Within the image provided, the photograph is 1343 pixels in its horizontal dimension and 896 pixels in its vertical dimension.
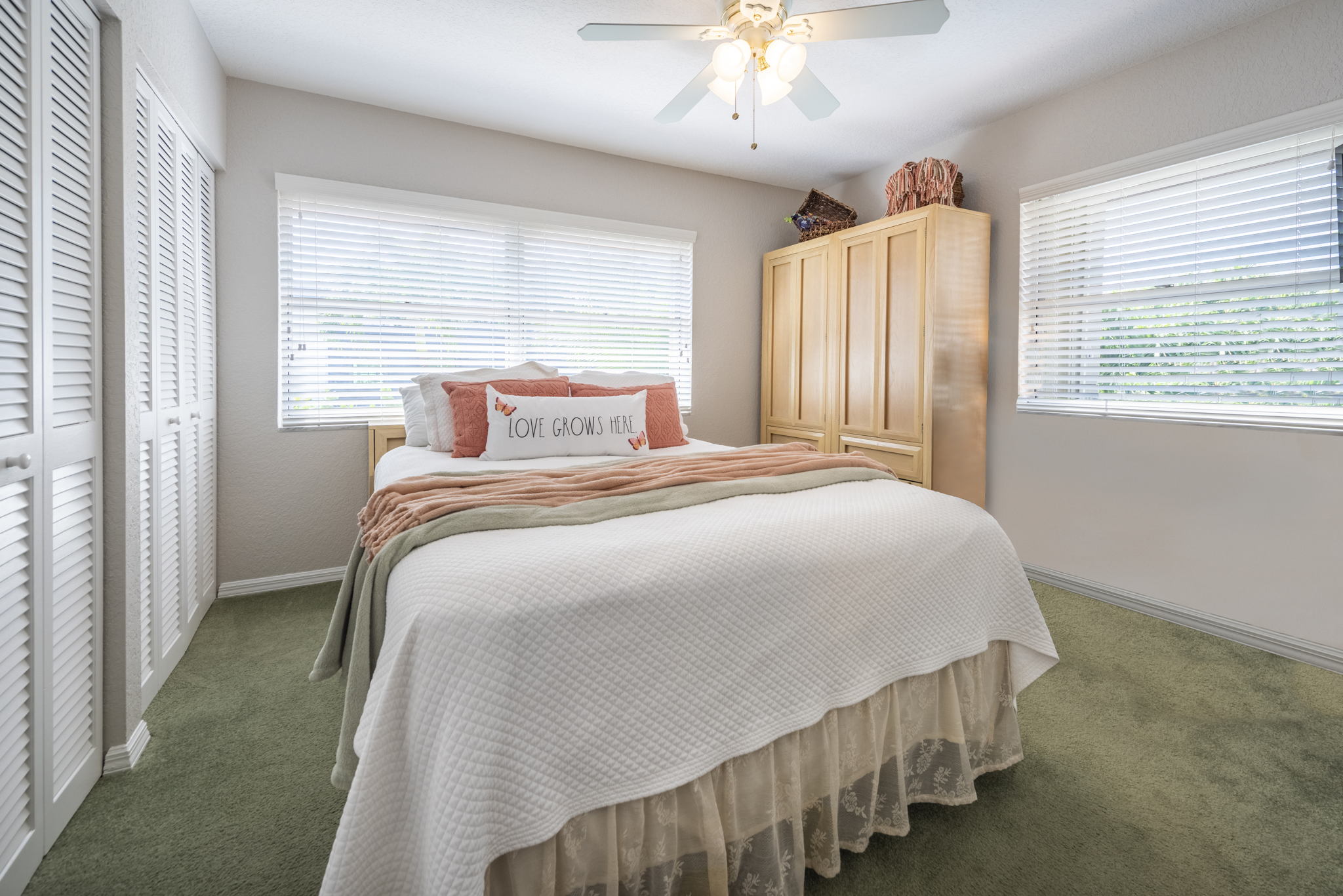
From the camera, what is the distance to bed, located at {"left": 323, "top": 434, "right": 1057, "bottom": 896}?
0.97 metres

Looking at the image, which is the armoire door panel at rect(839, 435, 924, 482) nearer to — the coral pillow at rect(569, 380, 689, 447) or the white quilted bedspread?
the coral pillow at rect(569, 380, 689, 447)

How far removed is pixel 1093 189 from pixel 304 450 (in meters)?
4.12

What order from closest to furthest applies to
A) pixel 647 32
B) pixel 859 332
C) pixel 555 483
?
pixel 555 483, pixel 647 32, pixel 859 332

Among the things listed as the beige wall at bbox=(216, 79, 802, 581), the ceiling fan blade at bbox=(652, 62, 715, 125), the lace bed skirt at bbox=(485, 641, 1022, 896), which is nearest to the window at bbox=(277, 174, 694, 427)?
the beige wall at bbox=(216, 79, 802, 581)

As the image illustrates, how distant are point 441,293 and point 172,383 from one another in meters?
1.45

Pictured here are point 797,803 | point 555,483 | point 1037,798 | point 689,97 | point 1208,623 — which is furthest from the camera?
point 1208,623

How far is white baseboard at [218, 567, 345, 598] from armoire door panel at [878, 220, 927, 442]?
3.09m

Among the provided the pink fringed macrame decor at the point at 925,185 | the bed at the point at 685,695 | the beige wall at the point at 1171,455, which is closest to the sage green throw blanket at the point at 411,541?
the bed at the point at 685,695

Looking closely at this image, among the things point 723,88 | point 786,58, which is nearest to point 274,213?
point 723,88

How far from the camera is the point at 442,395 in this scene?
2.85m

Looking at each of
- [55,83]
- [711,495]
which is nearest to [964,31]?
[711,495]

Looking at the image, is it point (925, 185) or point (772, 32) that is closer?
point (772, 32)

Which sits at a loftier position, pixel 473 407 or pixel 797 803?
pixel 473 407

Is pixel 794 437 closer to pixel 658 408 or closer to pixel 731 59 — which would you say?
pixel 658 408
